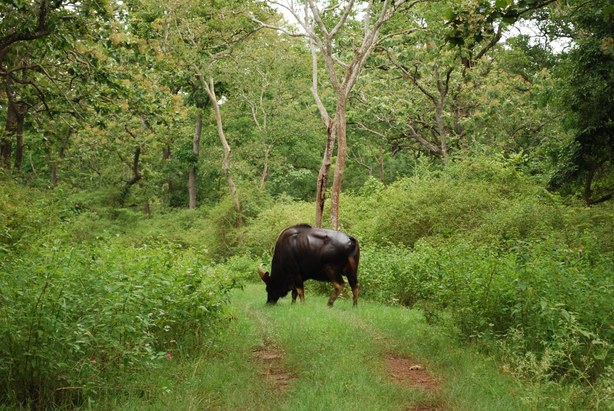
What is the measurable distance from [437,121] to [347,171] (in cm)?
1535

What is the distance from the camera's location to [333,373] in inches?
256

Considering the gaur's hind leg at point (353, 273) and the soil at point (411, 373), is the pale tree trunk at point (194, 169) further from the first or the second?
the soil at point (411, 373)

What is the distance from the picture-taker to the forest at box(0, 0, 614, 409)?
566cm

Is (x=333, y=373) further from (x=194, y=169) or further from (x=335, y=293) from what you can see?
(x=194, y=169)

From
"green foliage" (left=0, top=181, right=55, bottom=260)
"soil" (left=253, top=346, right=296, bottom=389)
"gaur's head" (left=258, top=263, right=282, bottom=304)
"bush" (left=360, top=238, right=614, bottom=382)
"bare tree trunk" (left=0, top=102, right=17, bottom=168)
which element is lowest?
"gaur's head" (left=258, top=263, right=282, bottom=304)

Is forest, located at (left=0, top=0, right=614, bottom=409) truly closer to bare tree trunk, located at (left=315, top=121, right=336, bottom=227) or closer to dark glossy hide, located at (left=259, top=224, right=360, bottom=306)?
bare tree trunk, located at (left=315, top=121, right=336, bottom=227)

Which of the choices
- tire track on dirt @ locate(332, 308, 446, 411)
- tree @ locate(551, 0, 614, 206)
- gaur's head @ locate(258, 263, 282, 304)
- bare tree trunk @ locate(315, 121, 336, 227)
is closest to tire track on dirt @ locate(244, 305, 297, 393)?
tire track on dirt @ locate(332, 308, 446, 411)

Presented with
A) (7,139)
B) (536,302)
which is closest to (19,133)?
(7,139)

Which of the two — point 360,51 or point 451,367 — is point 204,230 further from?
point 451,367

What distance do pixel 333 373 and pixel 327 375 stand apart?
0.27 feet

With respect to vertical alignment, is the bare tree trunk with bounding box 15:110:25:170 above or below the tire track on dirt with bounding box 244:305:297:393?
above

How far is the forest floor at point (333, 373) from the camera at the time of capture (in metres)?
5.61

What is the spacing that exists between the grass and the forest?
28 centimetres

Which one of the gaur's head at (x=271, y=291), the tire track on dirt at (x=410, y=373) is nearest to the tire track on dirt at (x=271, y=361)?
the tire track on dirt at (x=410, y=373)
